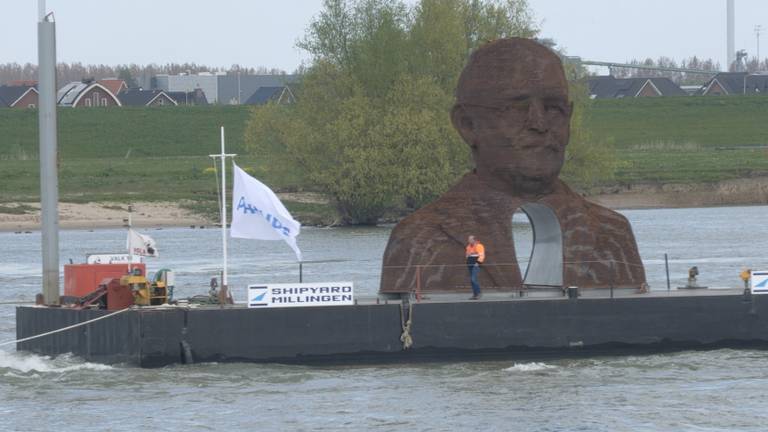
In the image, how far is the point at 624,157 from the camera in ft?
360

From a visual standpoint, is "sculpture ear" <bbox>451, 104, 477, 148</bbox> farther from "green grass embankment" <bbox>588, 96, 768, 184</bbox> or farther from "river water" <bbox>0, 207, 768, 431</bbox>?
"green grass embankment" <bbox>588, 96, 768, 184</bbox>

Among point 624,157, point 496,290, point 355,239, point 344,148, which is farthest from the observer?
point 624,157

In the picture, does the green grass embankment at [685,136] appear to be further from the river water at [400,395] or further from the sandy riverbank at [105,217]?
the river water at [400,395]

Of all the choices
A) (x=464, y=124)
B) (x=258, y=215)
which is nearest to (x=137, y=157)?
(x=464, y=124)

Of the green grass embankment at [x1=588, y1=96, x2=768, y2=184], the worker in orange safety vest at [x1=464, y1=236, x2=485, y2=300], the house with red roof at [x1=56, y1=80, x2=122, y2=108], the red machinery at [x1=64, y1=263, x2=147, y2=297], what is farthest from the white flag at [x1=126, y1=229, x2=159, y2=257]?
the house with red roof at [x1=56, y1=80, x2=122, y2=108]

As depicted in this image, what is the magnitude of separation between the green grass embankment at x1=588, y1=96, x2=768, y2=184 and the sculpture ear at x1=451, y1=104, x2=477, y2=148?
53789 mm

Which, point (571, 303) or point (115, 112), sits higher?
point (115, 112)

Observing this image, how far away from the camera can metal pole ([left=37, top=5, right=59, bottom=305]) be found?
37.7m

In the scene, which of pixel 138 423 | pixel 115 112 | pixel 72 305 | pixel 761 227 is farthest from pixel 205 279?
pixel 115 112

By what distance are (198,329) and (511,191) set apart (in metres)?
8.03

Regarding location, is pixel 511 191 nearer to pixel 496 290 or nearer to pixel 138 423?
pixel 496 290

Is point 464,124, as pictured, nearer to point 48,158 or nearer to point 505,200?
point 505,200

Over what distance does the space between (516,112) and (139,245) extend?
9.16 metres

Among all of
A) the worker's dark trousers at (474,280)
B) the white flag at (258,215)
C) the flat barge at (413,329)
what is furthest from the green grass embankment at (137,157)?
the flat barge at (413,329)
